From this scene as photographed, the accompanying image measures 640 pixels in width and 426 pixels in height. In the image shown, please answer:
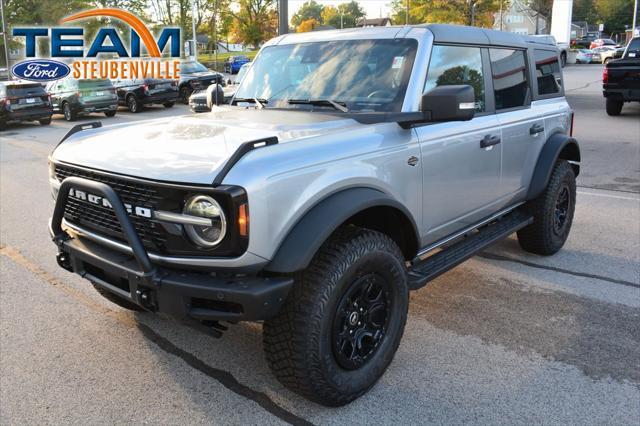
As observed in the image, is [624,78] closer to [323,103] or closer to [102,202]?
[323,103]

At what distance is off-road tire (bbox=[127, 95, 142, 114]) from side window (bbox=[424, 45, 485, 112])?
19.6m

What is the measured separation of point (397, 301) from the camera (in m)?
3.21

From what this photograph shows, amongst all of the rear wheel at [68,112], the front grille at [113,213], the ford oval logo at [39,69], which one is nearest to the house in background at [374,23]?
the ford oval logo at [39,69]

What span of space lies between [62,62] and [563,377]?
28394mm

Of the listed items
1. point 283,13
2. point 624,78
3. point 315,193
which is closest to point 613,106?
point 624,78

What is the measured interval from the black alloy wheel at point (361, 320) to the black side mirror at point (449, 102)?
978 millimetres

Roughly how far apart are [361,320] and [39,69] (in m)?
29.3

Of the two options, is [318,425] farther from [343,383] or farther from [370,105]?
[370,105]

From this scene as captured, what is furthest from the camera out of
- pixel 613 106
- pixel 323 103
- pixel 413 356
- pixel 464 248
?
pixel 613 106

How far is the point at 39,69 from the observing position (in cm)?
2775

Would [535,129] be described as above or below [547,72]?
below

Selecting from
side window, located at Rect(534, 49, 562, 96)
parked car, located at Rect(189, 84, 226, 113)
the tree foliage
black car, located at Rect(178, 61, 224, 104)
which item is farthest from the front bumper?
the tree foliage

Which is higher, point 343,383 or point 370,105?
point 370,105

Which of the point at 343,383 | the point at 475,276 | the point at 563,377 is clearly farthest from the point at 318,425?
the point at 475,276
